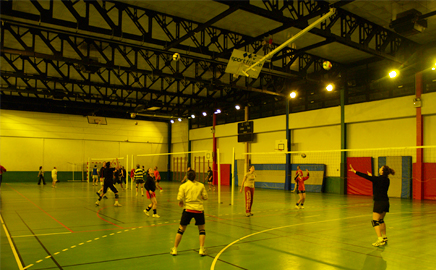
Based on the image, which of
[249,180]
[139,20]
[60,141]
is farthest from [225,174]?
[249,180]

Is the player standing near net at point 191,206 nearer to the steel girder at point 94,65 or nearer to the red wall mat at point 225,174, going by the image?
the steel girder at point 94,65

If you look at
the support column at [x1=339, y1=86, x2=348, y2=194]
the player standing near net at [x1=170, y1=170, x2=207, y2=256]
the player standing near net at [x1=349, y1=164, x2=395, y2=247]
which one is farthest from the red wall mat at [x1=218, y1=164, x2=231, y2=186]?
the player standing near net at [x1=170, y1=170, x2=207, y2=256]

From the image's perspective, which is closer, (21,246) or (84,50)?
(21,246)

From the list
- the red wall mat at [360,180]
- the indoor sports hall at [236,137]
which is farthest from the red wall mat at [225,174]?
the red wall mat at [360,180]

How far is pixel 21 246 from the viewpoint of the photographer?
8109mm

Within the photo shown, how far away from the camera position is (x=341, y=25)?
15695 millimetres

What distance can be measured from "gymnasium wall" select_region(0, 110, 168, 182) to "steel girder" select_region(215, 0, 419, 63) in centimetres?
2668

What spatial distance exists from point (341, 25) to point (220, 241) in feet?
38.9

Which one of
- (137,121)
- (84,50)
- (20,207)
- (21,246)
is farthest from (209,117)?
(21,246)

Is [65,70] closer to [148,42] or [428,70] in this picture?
[148,42]

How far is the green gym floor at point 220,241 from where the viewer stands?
675 centimetres

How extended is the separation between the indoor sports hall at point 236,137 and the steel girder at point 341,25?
10cm

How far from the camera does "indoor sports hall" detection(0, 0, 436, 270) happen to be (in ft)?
26.3

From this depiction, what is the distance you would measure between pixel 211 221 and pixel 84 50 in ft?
47.5
